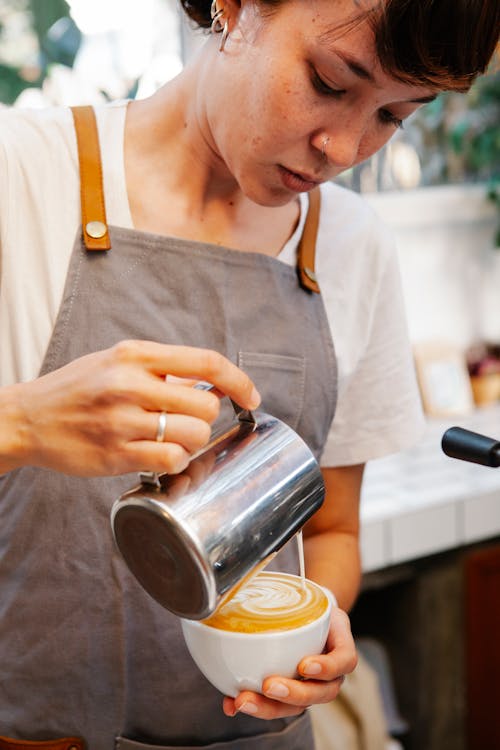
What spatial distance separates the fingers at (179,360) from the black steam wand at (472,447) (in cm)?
20

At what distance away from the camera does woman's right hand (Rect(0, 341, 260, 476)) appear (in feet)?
2.37

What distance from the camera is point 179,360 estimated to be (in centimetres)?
73

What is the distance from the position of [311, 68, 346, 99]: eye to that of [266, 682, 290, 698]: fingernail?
0.60 metres

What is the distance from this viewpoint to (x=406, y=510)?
2.21 meters

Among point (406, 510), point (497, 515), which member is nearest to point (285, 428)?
point (406, 510)

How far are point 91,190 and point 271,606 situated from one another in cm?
51

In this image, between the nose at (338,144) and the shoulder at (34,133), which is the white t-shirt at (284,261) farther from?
the nose at (338,144)

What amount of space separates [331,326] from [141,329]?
0.28 m

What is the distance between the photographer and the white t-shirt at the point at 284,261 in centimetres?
102

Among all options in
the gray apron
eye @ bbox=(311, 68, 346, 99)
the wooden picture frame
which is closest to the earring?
eye @ bbox=(311, 68, 346, 99)

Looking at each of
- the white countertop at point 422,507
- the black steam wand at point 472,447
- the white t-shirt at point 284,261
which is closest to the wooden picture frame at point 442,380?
the white countertop at point 422,507

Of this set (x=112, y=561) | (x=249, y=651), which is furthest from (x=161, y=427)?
(x=112, y=561)

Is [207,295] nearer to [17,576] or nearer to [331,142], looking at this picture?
[331,142]

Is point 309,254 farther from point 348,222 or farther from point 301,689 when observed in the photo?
point 301,689
